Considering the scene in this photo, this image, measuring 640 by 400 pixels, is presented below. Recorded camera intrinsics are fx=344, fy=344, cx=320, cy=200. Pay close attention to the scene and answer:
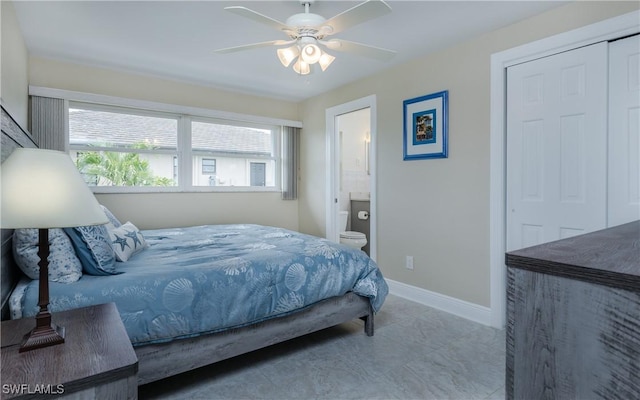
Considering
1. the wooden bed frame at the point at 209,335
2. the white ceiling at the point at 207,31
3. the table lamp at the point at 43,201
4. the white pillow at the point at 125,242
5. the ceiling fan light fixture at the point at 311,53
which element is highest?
the white ceiling at the point at 207,31

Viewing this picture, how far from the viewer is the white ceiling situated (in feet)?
7.73

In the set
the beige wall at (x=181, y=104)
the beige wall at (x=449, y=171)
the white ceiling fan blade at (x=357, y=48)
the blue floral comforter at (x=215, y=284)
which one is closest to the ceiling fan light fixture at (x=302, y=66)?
the white ceiling fan blade at (x=357, y=48)

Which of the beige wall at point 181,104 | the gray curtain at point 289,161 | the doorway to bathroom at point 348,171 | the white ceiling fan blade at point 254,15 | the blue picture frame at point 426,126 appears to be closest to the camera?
the white ceiling fan blade at point 254,15

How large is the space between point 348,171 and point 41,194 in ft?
15.4

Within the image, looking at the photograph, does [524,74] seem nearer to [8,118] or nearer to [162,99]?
[8,118]

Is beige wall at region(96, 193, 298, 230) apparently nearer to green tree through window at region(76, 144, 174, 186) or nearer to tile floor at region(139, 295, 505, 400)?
green tree through window at region(76, 144, 174, 186)

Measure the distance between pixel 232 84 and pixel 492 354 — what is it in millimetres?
3760

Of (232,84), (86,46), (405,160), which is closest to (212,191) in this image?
(232,84)

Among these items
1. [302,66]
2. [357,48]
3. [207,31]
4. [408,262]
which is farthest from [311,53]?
[408,262]

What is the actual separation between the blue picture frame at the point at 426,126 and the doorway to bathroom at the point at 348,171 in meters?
0.91

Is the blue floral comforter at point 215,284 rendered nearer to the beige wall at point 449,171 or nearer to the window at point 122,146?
the beige wall at point 449,171

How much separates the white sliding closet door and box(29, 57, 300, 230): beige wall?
11.7 feet

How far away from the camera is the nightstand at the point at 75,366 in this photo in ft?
2.79

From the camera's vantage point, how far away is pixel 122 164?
3721mm
